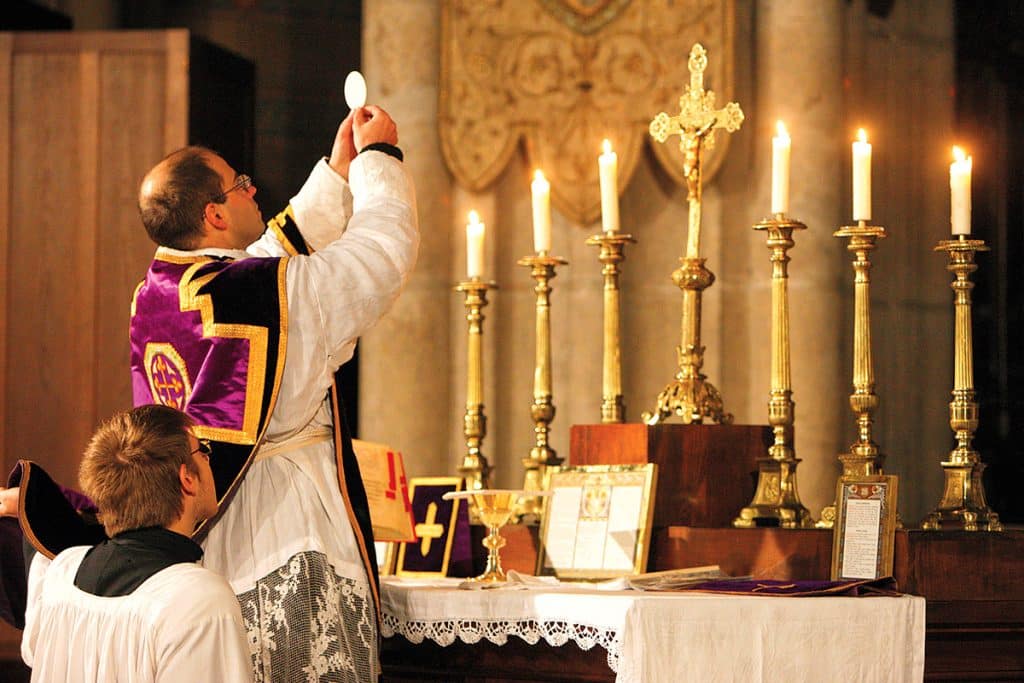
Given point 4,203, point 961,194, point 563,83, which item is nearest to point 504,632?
point 961,194

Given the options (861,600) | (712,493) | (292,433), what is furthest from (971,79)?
(292,433)

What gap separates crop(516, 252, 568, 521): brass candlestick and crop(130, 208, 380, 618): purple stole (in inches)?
45.1

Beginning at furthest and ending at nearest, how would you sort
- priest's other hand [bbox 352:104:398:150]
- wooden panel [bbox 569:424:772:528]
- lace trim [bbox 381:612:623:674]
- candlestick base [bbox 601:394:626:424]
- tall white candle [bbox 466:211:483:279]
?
tall white candle [bbox 466:211:483:279]
candlestick base [bbox 601:394:626:424]
wooden panel [bbox 569:424:772:528]
priest's other hand [bbox 352:104:398:150]
lace trim [bbox 381:612:623:674]

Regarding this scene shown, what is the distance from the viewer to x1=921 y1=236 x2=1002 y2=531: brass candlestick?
3635 mm

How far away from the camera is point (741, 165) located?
571cm

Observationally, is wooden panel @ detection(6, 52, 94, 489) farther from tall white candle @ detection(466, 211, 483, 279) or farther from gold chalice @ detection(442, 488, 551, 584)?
gold chalice @ detection(442, 488, 551, 584)

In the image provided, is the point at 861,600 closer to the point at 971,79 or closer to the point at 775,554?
the point at 775,554

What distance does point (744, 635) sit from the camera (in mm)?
3129

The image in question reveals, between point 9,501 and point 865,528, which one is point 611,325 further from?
point 9,501

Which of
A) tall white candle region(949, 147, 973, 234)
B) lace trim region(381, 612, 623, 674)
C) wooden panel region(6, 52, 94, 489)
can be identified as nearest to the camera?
lace trim region(381, 612, 623, 674)

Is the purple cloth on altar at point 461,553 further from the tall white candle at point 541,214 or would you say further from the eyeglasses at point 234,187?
the eyeglasses at point 234,187

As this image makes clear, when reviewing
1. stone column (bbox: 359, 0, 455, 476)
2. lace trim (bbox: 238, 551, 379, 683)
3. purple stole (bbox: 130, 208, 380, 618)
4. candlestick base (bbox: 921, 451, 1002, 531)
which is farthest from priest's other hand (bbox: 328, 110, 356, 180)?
stone column (bbox: 359, 0, 455, 476)

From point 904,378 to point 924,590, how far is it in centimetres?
255

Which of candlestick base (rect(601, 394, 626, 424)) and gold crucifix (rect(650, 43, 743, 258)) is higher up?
gold crucifix (rect(650, 43, 743, 258))
